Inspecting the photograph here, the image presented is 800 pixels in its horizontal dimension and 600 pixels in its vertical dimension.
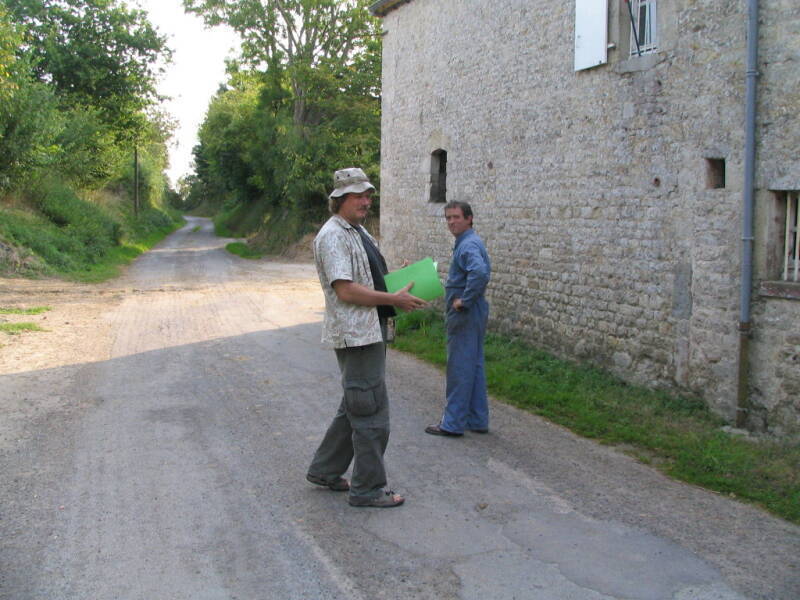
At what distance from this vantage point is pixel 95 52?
1192 inches

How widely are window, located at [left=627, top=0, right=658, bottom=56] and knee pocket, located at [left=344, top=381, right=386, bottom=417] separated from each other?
5491mm

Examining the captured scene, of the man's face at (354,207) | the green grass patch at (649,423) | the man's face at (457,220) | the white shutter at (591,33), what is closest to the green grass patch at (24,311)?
the green grass patch at (649,423)

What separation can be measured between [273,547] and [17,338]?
8.71m

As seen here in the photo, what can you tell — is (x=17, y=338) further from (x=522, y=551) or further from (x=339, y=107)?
(x=339, y=107)

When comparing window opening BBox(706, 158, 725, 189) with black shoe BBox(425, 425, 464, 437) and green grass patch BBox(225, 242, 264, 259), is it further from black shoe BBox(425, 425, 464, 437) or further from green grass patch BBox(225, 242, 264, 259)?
green grass patch BBox(225, 242, 264, 259)

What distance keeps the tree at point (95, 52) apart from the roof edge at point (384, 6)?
1869cm

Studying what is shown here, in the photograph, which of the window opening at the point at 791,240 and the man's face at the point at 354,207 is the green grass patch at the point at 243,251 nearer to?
the window opening at the point at 791,240

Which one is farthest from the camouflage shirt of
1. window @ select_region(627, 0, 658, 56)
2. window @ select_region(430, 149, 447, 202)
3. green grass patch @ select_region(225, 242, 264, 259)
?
green grass patch @ select_region(225, 242, 264, 259)

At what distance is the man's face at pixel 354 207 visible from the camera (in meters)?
4.80

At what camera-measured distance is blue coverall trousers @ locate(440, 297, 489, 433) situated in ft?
21.6

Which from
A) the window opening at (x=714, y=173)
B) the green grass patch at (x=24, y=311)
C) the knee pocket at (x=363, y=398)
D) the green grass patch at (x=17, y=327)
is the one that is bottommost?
the green grass patch at (x=17, y=327)

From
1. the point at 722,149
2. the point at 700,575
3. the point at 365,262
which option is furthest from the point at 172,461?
the point at 722,149

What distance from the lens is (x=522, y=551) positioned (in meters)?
4.25

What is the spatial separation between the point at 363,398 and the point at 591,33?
6.18 m
